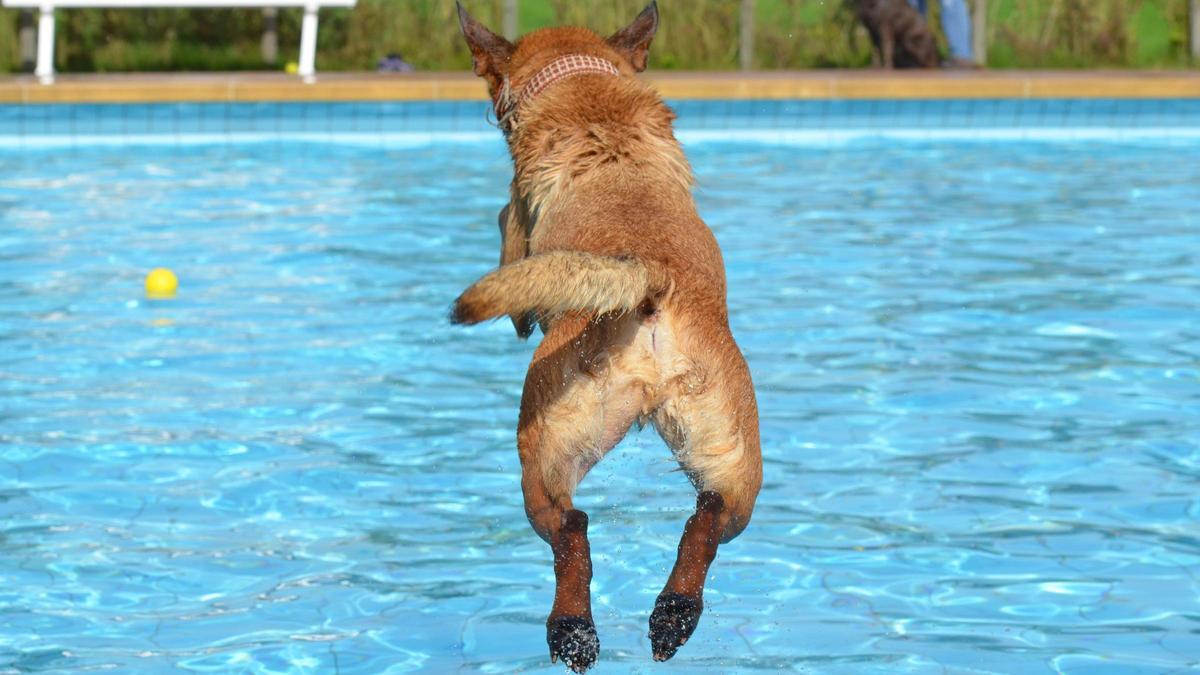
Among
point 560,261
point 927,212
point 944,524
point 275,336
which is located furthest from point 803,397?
point 927,212

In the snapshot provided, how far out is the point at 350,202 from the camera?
35.7 ft

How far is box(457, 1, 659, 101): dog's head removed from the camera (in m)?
4.07

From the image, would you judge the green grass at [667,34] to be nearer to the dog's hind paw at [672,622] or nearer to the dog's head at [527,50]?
the dog's head at [527,50]

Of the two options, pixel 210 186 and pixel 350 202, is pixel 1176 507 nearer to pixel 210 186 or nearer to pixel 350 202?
pixel 350 202

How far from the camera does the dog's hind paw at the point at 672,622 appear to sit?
3.18 m

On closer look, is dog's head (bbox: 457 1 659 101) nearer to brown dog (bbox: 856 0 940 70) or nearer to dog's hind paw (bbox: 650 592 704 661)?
dog's hind paw (bbox: 650 592 704 661)

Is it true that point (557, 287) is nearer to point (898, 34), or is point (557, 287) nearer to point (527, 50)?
point (527, 50)

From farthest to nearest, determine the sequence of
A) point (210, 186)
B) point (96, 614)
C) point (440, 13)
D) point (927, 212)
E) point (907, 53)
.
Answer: point (440, 13) < point (907, 53) < point (210, 186) < point (927, 212) < point (96, 614)

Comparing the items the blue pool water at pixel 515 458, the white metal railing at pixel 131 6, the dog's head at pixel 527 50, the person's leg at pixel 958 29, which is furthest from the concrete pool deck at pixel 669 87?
the dog's head at pixel 527 50

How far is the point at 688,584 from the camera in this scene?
10.6 ft

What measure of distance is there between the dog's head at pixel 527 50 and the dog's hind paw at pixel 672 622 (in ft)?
4.70

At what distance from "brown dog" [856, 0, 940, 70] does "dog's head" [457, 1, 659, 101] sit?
11210 mm

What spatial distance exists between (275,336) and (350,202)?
12.0 feet

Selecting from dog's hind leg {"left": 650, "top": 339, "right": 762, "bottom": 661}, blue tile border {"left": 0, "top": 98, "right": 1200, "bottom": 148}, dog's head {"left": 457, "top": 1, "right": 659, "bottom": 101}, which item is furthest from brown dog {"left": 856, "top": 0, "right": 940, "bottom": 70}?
dog's hind leg {"left": 650, "top": 339, "right": 762, "bottom": 661}
